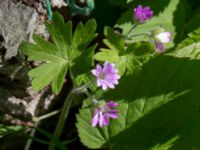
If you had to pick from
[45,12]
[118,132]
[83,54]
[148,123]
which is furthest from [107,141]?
[45,12]

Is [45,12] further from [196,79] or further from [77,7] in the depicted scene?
[196,79]

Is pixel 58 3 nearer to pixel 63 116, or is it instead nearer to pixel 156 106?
pixel 63 116

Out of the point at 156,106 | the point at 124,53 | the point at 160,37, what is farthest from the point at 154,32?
the point at 156,106

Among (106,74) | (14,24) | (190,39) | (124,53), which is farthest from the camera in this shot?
(190,39)

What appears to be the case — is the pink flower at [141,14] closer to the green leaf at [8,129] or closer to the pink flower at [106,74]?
the pink flower at [106,74]

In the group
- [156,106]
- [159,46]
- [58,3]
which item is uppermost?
[58,3]

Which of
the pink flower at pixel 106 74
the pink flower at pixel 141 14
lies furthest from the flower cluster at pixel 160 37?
the pink flower at pixel 106 74
